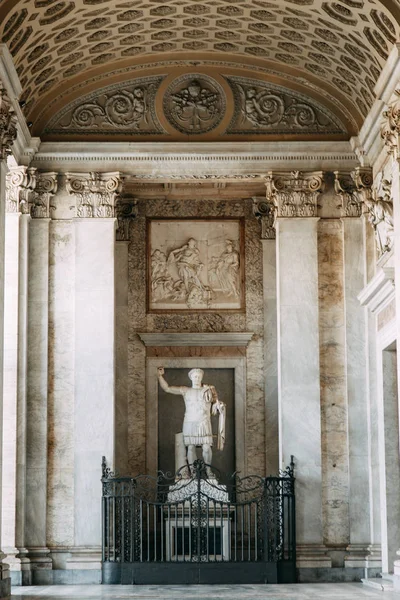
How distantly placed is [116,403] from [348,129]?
24.5 ft

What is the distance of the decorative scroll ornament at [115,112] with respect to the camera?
83.5ft

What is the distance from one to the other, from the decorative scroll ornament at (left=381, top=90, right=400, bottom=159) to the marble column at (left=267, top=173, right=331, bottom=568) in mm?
3718

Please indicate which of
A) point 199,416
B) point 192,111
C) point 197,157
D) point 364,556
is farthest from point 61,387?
point 364,556

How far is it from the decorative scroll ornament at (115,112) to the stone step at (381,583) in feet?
32.3

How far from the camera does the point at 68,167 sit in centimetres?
2517

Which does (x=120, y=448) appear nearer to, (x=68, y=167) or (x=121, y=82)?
(x=68, y=167)

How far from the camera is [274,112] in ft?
83.8

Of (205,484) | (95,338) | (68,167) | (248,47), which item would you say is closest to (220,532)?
(205,484)

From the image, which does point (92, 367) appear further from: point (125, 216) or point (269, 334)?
point (269, 334)

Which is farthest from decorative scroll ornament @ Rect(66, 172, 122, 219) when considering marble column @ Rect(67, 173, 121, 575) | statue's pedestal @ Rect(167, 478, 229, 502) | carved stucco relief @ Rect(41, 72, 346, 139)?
statue's pedestal @ Rect(167, 478, 229, 502)

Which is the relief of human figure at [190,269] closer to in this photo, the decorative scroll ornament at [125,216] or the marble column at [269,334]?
the decorative scroll ornament at [125,216]

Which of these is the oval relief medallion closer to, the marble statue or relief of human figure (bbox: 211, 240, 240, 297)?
relief of human figure (bbox: 211, 240, 240, 297)

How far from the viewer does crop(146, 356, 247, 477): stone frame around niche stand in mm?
26297

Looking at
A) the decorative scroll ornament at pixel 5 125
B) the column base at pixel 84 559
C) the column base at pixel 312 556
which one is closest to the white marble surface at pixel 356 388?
the column base at pixel 312 556
